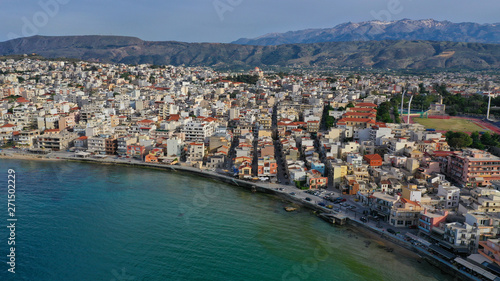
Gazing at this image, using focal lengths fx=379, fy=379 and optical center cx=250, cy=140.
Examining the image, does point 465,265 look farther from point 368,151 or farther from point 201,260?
point 368,151

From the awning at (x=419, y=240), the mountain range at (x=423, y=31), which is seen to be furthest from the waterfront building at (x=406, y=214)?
the mountain range at (x=423, y=31)

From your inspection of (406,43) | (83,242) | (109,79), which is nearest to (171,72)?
(109,79)

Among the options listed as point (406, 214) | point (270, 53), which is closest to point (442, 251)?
point (406, 214)

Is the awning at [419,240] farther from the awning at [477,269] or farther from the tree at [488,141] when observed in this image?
the tree at [488,141]

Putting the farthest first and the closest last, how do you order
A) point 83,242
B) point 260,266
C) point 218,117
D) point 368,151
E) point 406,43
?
point 406,43
point 218,117
point 368,151
point 83,242
point 260,266

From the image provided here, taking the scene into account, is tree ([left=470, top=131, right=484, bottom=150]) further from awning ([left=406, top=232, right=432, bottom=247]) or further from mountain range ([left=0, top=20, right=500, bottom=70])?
mountain range ([left=0, top=20, right=500, bottom=70])

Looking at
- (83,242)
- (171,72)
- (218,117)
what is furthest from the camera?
(171,72)
